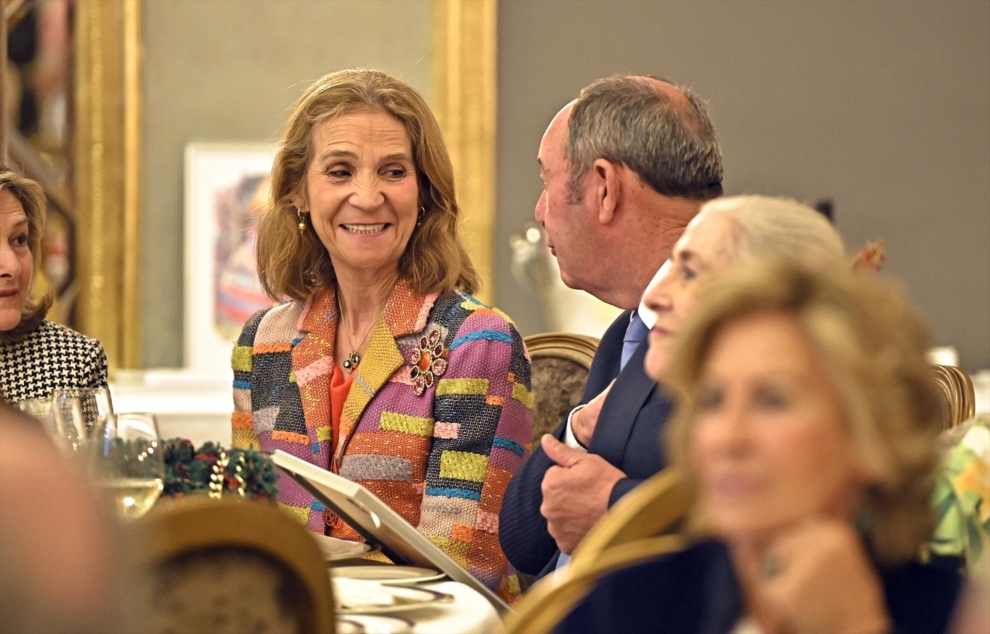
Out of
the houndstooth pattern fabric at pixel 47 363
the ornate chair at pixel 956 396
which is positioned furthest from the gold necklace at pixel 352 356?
the ornate chair at pixel 956 396

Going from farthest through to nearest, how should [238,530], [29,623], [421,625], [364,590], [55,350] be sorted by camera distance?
[55,350] < [364,590] < [421,625] < [238,530] < [29,623]

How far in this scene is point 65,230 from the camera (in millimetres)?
5176

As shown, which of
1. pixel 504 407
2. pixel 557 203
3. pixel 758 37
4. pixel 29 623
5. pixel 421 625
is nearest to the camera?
pixel 29 623

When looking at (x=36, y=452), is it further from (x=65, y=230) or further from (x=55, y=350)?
(x=65, y=230)

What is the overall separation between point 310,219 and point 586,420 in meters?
1.25

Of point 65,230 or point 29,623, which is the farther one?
point 65,230

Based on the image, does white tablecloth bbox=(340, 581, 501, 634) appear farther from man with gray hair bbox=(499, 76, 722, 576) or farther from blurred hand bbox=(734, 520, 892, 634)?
blurred hand bbox=(734, 520, 892, 634)

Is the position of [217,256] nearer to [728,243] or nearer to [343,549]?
[343,549]

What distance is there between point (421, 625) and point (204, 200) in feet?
13.2

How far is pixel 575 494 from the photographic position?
1.73m

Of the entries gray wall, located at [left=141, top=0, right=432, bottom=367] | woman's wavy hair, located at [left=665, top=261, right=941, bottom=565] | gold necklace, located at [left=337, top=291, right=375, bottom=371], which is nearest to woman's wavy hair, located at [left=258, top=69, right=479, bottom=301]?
gold necklace, located at [left=337, top=291, right=375, bottom=371]

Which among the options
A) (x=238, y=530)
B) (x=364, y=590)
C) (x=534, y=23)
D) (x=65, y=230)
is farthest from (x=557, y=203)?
(x=65, y=230)

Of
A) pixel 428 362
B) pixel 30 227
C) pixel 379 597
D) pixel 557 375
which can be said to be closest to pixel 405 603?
pixel 379 597

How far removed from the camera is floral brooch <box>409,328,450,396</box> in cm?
247
